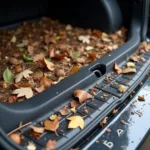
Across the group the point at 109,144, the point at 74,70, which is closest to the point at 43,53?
the point at 74,70

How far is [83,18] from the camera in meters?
2.33

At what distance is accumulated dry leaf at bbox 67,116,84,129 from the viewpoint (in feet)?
3.83

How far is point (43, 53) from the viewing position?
1925mm

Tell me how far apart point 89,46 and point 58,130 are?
3.30ft

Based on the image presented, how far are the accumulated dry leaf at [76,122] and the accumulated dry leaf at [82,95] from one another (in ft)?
0.41

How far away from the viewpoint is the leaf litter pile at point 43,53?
1518 mm

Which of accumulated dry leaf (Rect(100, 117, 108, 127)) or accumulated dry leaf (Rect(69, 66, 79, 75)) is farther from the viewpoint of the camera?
accumulated dry leaf (Rect(69, 66, 79, 75))

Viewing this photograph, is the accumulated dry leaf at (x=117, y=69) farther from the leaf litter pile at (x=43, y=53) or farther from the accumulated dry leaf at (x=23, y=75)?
the accumulated dry leaf at (x=23, y=75)

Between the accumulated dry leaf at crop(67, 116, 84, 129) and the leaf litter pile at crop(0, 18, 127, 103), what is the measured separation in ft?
0.94

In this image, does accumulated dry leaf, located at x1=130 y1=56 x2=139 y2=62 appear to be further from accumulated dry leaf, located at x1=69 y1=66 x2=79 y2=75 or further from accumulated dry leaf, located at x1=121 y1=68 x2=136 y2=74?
accumulated dry leaf, located at x1=69 y1=66 x2=79 y2=75

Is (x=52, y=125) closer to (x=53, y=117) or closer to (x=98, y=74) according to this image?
(x=53, y=117)

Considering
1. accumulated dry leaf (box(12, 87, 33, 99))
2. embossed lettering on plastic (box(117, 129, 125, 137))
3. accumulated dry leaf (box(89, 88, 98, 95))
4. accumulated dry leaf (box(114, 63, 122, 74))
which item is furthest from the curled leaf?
embossed lettering on plastic (box(117, 129, 125, 137))

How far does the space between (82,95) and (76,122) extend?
0.19 meters

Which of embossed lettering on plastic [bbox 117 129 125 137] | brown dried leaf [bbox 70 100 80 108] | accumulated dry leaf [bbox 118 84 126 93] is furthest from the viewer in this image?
accumulated dry leaf [bbox 118 84 126 93]
